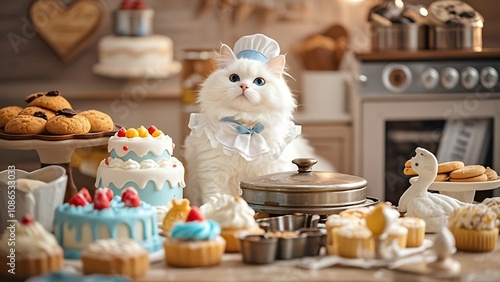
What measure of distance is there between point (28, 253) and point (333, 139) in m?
2.65

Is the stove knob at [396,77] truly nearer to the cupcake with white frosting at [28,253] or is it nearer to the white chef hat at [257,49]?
the white chef hat at [257,49]

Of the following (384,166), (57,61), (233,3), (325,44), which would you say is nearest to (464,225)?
(384,166)

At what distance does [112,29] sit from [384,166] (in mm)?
1844

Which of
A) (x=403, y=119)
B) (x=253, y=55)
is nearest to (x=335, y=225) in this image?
(x=253, y=55)

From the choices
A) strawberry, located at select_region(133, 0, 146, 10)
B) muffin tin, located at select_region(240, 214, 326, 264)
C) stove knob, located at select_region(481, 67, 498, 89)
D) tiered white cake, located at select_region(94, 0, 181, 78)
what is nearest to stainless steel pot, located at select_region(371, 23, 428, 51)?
stove knob, located at select_region(481, 67, 498, 89)

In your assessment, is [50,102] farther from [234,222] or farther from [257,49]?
[234,222]

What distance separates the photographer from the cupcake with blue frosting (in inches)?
58.7

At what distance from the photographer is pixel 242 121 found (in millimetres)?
2184

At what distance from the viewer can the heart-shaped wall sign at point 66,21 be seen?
4504 mm

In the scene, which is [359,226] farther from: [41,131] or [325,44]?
[325,44]

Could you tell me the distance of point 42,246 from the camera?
4.68 feet

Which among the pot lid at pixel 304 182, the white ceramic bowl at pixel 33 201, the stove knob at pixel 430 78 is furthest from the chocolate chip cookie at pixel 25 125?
the stove knob at pixel 430 78

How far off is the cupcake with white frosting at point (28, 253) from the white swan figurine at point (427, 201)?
0.81 metres

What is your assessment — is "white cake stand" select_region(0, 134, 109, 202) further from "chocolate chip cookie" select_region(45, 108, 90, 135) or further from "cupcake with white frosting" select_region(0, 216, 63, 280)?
"cupcake with white frosting" select_region(0, 216, 63, 280)
